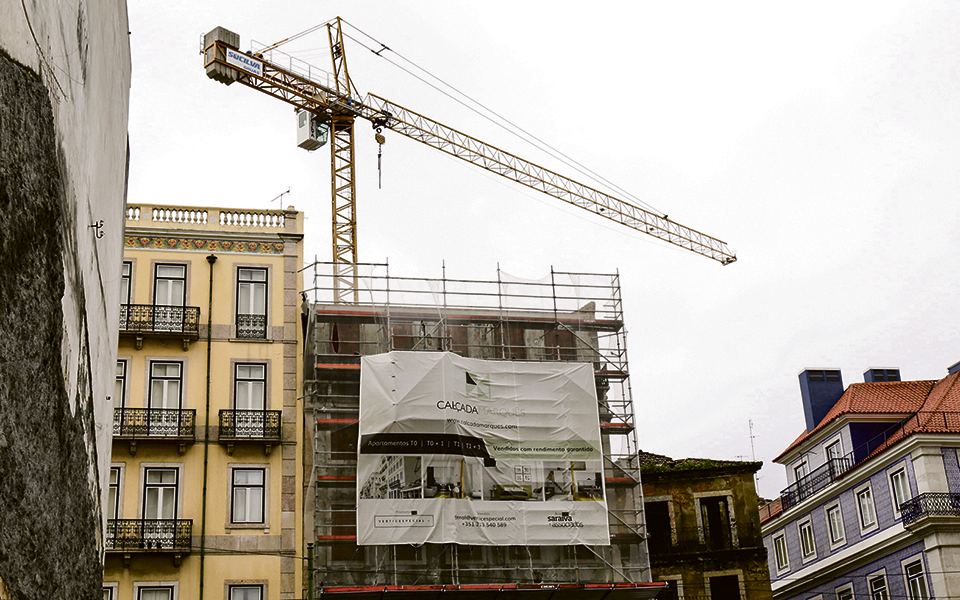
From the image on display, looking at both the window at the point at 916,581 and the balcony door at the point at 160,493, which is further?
the window at the point at 916,581

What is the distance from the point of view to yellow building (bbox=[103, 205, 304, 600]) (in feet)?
103

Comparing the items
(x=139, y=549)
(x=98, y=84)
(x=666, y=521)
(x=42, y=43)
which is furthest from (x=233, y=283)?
(x=42, y=43)

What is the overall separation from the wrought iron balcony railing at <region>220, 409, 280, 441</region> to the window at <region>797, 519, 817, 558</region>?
26590mm

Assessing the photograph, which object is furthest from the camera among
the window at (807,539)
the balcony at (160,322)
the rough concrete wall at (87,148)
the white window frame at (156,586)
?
the window at (807,539)

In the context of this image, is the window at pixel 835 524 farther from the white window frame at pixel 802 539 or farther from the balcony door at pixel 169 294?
the balcony door at pixel 169 294

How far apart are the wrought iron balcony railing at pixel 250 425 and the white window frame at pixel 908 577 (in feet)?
77.3

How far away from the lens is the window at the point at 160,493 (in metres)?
32.0

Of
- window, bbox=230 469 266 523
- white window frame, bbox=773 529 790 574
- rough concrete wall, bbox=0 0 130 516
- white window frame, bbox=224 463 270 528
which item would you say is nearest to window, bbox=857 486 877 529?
white window frame, bbox=773 529 790 574

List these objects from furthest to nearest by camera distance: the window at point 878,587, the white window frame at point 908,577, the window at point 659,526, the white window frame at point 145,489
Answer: the window at point 878,587
the window at point 659,526
the white window frame at point 908,577
the white window frame at point 145,489

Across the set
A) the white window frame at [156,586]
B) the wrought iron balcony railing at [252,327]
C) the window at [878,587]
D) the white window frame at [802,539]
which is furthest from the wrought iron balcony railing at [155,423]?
the white window frame at [802,539]

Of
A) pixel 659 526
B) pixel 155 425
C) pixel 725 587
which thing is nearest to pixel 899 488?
pixel 725 587

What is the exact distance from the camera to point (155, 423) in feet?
108

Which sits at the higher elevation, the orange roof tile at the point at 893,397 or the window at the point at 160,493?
the orange roof tile at the point at 893,397

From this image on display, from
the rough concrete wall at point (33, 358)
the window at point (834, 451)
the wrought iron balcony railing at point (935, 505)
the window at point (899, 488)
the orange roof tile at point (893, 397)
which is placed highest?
the orange roof tile at point (893, 397)
